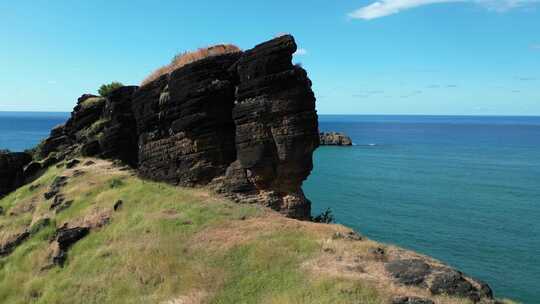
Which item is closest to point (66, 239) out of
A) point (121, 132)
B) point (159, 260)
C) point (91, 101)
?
point (159, 260)

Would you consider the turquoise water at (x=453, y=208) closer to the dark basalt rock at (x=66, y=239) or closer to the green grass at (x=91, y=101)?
the dark basalt rock at (x=66, y=239)

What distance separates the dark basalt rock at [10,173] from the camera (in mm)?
44062

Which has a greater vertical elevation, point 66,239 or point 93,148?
point 93,148

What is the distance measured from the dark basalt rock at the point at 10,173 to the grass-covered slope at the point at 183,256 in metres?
10.9

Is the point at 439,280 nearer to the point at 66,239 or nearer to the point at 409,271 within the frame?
the point at 409,271

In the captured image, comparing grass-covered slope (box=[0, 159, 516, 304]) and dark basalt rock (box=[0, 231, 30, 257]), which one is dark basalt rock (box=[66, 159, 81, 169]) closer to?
grass-covered slope (box=[0, 159, 516, 304])

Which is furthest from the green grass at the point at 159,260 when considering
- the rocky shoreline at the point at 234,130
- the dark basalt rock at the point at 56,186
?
the dark basalt rock at the point at 56,186

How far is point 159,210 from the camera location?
2841 centimetres

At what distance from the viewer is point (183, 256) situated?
22.7 meters

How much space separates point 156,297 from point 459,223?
1935 inches

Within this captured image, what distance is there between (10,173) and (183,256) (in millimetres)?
30311

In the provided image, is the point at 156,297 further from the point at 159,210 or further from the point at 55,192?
the point at 55,192

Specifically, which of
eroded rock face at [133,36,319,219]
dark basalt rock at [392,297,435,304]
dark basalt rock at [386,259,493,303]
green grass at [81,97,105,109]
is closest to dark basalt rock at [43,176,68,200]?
eroded rock face at [133,36,319,219]

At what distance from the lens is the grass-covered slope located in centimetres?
1841
